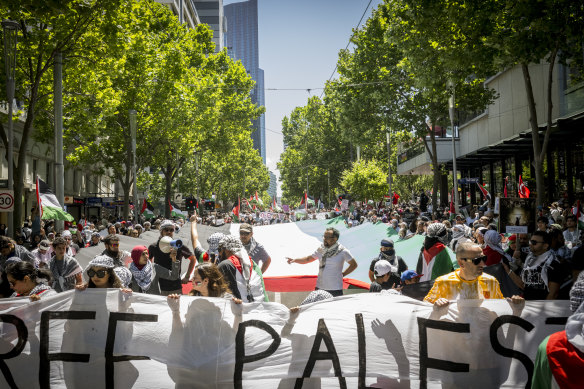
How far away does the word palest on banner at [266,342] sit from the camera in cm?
491

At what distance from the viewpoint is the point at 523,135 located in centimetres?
2022

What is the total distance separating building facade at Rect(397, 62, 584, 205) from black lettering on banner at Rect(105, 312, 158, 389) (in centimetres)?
1462

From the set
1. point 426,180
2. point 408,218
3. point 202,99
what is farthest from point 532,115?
point 426,180

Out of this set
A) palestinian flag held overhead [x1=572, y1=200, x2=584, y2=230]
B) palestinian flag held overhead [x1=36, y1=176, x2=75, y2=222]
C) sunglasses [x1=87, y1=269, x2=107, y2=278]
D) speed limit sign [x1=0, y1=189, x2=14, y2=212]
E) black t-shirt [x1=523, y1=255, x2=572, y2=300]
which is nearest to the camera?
sunglasses [x1=87, y1=269, x2=107, y2=278]

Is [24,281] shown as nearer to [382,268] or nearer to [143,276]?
[143,276]

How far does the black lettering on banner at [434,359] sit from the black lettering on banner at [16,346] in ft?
11.6

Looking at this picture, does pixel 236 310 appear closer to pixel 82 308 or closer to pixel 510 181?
pixel 82 308

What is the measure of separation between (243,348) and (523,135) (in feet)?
58.2

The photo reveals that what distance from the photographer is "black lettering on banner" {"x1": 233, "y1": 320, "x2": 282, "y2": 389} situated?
196 inches

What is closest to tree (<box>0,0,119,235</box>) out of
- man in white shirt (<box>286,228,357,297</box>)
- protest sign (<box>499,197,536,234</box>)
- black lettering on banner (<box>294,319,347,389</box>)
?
man in white shirt (<box>286,228,357,297</box>)

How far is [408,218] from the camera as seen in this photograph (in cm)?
2280

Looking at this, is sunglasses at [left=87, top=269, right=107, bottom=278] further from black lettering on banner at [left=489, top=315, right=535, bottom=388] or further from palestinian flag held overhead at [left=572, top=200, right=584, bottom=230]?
palestinian flag held overhead at [left=572, top=200, right=584, bottom=230]

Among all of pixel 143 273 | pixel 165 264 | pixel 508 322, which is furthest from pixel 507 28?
pixel 143 273

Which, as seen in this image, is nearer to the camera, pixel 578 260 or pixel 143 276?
pixel 578 260
